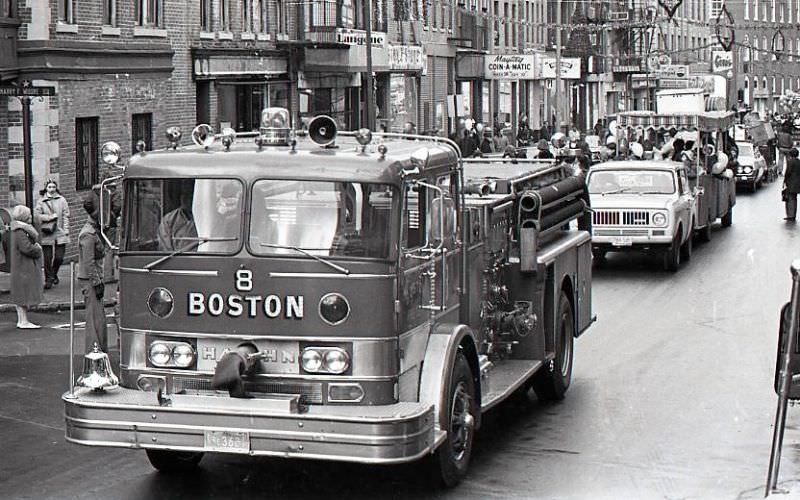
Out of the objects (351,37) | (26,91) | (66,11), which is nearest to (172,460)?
(26,91)

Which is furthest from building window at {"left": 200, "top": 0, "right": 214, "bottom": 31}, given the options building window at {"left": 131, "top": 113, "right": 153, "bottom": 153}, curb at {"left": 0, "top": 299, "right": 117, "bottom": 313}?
curb at {"left": 0, "top": 299, "right": 117, "bottom": 313}

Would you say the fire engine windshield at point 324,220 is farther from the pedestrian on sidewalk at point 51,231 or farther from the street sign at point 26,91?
the pedestrian on sidewalk at point 51,231

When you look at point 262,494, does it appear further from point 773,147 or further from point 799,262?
point 773,147

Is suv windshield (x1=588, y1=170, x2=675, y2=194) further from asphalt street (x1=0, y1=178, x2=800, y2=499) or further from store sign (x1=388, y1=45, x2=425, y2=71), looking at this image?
store sign (x1=388, y1=45, x2=425, y2=71)

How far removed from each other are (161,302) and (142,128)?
2220 centimetres

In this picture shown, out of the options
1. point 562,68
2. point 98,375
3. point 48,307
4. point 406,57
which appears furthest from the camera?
point 562,68

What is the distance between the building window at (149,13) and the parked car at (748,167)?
1948 cm

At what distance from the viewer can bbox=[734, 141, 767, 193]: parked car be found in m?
45.3

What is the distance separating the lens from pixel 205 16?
35000 millimetres

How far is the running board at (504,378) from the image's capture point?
11.3m

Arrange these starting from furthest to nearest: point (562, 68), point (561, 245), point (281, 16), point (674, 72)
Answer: point (674, 72) → point (562, 68) → point (281, 16) → point (561, 245)

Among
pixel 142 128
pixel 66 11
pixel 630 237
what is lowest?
pixel 630 237

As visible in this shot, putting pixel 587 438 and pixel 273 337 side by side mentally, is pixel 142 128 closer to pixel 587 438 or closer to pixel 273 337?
pixel 587 438

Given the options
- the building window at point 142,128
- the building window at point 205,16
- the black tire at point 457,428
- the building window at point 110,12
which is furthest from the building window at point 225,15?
the black tire at point 457,428
